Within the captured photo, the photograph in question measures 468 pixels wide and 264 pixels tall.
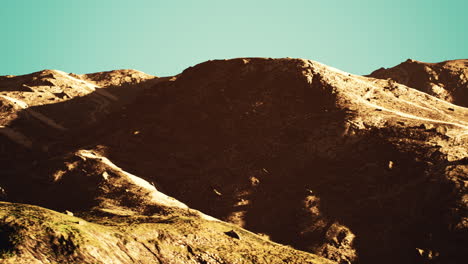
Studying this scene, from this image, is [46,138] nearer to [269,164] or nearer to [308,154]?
[269,164]

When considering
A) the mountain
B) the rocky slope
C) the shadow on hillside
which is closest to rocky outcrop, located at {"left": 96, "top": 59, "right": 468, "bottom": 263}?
the mountain

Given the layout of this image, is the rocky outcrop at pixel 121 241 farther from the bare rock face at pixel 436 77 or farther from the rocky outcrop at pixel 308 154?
the bare rock face at pixel 436 77

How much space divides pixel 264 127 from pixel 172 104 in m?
17.8

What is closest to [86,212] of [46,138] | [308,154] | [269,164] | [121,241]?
[121,241]

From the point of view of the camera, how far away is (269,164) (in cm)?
4500

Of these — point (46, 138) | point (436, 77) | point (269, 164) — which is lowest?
point (46, 138)

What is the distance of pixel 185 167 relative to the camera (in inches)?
1849

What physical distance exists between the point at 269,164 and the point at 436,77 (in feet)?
190

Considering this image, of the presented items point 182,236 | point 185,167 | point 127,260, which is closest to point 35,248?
point 127,260

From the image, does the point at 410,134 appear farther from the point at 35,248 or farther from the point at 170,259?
the point at 35,248

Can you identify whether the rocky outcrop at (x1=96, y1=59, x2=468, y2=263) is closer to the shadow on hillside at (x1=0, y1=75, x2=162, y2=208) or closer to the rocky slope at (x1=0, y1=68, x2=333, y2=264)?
the rocky slope at (x1=0, y1=68, x2=333, y2=264)

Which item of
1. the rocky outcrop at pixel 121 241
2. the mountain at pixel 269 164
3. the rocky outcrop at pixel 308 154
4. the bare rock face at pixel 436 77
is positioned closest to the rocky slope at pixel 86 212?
the rocky outcrop at pixel 121 241

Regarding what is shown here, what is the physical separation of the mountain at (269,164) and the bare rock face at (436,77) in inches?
983

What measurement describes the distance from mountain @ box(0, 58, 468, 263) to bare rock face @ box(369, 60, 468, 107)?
2496 cm
